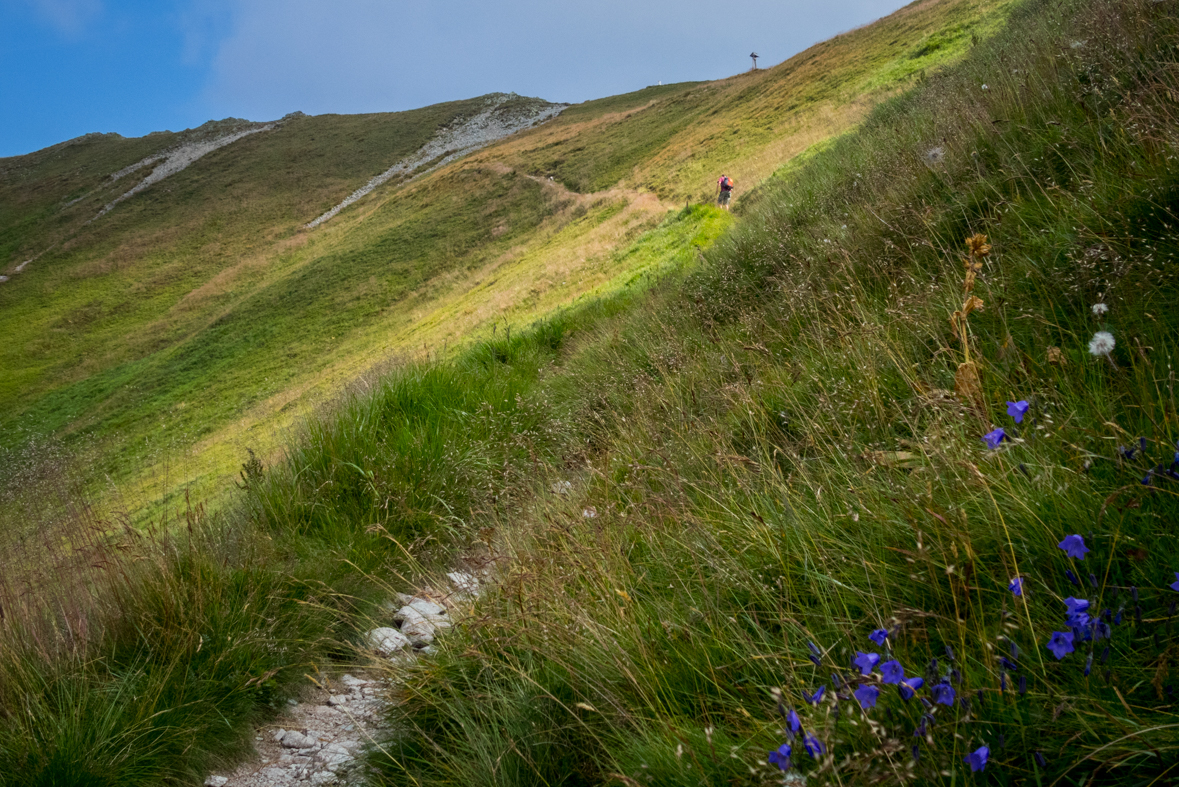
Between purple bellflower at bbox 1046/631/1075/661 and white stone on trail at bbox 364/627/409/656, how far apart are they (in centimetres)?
299

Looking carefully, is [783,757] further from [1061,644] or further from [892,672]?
[1061,644]

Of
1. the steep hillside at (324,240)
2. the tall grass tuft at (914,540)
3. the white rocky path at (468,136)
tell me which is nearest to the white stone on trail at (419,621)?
the tall grass tuft at (914,540)

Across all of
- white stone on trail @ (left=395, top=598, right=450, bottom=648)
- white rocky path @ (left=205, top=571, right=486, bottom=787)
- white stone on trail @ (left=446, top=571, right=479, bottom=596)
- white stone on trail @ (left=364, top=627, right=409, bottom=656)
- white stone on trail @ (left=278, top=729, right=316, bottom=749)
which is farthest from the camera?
white stone on trail @ (left=395, top=598, right=450, bottom=648)

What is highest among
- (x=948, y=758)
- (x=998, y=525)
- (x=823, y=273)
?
(x=823, y=273)

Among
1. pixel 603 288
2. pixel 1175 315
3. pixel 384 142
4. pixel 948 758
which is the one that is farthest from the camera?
pixel 384 142

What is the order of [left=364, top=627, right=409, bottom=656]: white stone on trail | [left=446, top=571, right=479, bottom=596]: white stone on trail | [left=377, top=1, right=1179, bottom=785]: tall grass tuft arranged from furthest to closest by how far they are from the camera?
[left=364, top=627, right=409, bottom=656]: white stone on trail < [left=446, top=571, right=479, bottom=596]: white stone on trail < [left=377, top=1, right=1179, bottom=785]: tall grass tuft

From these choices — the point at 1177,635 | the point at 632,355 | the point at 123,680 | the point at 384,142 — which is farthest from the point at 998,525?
the point at 384,142

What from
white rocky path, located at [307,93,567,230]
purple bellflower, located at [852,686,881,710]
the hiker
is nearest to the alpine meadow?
purple bellflower, located at [852,686,881,710]

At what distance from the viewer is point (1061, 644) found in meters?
0.93

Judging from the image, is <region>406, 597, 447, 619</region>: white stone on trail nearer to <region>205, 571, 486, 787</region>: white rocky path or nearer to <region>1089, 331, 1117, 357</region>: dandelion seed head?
<region>205, 571, 486, 787</region>: white rocky path

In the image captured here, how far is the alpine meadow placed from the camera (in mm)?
1244

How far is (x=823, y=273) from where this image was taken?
476cm

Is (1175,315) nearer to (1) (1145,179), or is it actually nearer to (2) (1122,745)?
(1) (1145,179)

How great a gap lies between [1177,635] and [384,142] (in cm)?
7406
